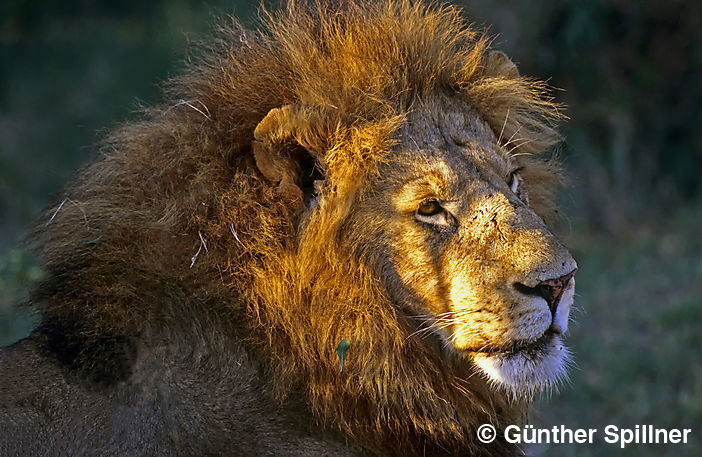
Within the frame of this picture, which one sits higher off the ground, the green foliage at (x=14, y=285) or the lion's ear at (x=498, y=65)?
the lion's ear at (x=498, y=65)

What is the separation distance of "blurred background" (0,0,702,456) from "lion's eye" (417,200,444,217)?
1.28 metres

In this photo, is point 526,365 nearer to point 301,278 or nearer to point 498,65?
point 301,278

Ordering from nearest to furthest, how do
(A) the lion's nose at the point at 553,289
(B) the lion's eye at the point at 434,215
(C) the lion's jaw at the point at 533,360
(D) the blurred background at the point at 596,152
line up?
1. (A) the lion's nose at the point at 553,289
2. (C) the lion's jaw at the point at 533,360
3. (B) the lion's eye at the point at 434,215
4. (D) the blurred background at the point at 596,152

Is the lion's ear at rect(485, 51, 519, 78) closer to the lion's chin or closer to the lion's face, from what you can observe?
the lion's face

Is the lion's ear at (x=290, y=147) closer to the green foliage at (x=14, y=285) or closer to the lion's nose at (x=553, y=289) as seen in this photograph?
the lion's nose at (x=553, y=289)

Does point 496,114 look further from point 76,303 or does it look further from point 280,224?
point 76,303

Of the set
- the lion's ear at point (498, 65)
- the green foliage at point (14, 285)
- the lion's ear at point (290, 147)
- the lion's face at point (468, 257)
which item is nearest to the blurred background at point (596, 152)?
the green foliage at point (14, 285)

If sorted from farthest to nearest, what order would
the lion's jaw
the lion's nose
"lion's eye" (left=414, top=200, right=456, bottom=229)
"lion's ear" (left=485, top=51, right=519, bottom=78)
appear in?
1. "lion's ear" (left=485, top=51, right=519, bottom=78)
2. "lion's eye" (left=414, top=200, right=456, bottom=229)
3. the lion's jaw
4. the lion's nose

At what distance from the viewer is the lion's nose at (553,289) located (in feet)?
10.4

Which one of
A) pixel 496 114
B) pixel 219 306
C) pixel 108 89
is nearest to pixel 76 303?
pixel 219 306

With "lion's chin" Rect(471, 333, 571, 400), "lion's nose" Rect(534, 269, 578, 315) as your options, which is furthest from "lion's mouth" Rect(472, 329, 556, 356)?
"lion's nose" Rect(534, 269, 578, 315)

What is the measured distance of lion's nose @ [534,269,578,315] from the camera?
3184 mm

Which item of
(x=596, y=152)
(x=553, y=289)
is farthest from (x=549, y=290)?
(x=596, y=152)

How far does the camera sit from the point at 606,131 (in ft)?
31.0
